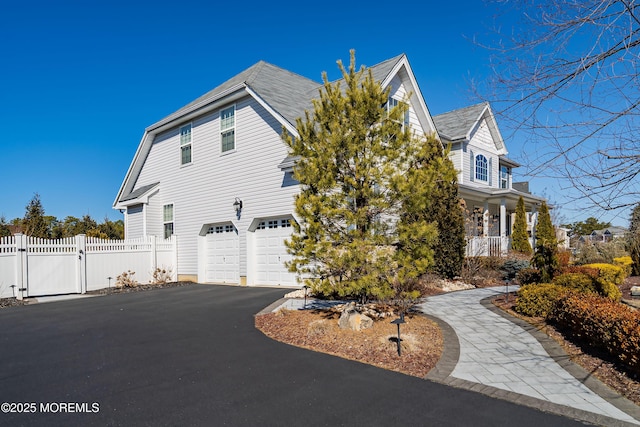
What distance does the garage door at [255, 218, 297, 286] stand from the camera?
45.4ft

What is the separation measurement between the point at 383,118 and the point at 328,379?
4841mm

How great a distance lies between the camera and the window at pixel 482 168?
20906 mm

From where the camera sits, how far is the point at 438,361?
5.53 metres

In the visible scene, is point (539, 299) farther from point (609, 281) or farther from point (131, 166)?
point (131, 166)

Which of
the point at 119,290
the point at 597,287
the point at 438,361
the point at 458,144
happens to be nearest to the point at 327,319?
the point at 438,361

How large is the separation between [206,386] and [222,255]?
1184 centimetres

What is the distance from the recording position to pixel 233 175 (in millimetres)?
15219

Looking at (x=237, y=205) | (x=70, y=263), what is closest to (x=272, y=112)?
(x=237, y=205)

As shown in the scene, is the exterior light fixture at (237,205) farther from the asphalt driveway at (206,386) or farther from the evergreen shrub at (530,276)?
the evergreen shrub at (530,276)

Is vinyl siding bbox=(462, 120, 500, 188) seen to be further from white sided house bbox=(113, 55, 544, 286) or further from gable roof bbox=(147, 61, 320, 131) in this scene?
gable roof bbox=(147, 61, 320, 131)

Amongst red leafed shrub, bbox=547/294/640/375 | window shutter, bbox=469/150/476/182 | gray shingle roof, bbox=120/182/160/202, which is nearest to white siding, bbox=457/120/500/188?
window shutter, bbox=469/150/476/182

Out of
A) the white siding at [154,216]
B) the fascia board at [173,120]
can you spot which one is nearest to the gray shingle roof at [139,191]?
the white siding at [154,216]

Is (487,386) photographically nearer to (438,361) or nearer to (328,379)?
(438,361)

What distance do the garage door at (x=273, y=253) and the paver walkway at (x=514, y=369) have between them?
686 cm
